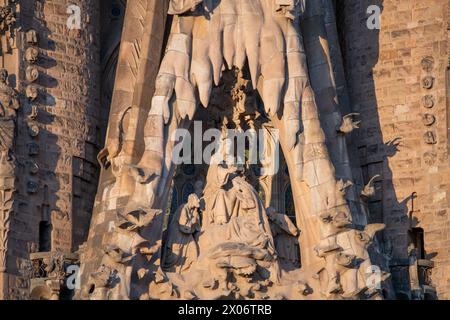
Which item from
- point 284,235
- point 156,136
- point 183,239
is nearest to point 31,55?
point 156,136

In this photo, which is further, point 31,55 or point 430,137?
point 430,137

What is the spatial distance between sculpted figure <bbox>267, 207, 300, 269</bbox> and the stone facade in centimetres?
23

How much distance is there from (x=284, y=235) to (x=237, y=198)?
99 centimetres

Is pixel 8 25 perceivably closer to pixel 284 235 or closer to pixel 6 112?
pixel 6 112

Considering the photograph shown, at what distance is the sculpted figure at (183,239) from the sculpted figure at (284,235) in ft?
3.95

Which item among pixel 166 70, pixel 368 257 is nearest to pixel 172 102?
pixel 166 70

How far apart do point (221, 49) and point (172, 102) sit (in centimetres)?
110

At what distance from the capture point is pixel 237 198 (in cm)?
4116

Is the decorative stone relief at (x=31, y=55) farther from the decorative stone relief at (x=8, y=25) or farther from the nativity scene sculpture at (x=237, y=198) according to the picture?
Answer: the nativity scene sculpture at (x=237, y=198)

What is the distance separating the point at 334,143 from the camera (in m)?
42.0

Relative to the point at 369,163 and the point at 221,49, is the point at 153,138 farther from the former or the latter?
the point at 369,163

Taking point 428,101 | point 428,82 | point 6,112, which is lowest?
point 6,112

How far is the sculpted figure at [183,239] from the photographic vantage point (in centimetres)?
4088

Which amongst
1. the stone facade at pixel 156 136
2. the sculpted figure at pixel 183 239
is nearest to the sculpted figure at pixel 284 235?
the stone facade at pixel 156 136
